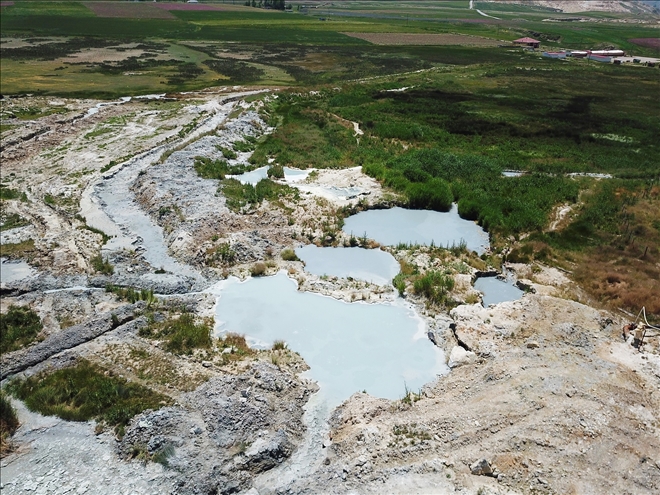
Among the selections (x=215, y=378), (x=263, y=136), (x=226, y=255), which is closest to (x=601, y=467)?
(x=215, y=378)

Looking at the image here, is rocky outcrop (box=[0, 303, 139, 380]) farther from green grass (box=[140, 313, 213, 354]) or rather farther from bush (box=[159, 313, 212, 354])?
bush (box=[159, 313, 212, 354])

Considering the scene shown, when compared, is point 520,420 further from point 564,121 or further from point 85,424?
point 564,121

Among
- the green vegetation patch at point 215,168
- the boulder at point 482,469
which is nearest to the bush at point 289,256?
the green vegetation patch at point 215,168

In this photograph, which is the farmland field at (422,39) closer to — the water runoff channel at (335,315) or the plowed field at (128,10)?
the plowed field at (128,10)

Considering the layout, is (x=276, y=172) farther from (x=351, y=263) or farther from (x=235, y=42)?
(x=235, y=42)

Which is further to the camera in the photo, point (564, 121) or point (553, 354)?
point (564, 121)

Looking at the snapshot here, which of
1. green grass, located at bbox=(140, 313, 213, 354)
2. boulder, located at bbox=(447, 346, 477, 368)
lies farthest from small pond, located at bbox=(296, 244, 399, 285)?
green grass, located at bbox=(140, 313, 213, 354)
